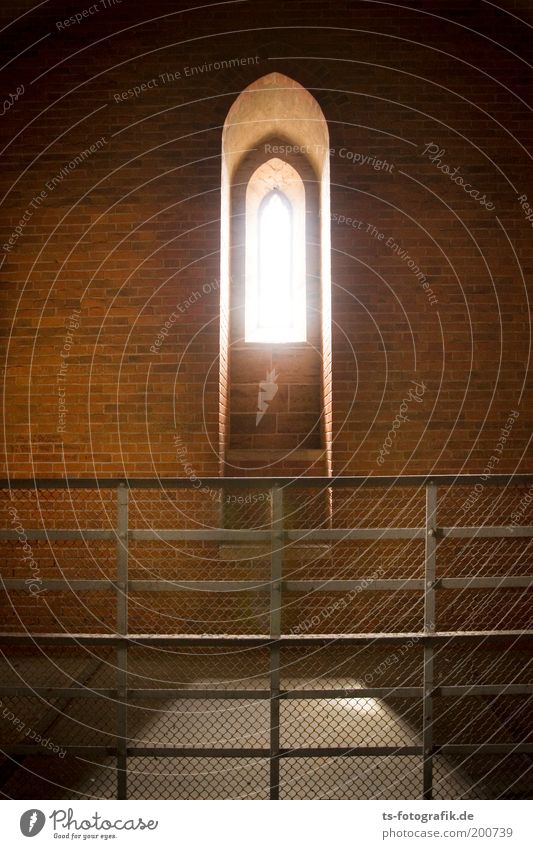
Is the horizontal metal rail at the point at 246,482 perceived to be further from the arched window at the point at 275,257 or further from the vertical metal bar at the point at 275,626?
the arched window at the point at 275,257

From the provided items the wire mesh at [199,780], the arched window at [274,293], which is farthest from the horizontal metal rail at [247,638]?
the arched window at [274,293]

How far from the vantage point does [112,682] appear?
15.0ft

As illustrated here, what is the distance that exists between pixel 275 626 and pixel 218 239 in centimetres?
380

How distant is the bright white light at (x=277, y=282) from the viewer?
666 cm

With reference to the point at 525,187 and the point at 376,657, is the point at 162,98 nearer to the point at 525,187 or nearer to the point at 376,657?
the point at 525,187

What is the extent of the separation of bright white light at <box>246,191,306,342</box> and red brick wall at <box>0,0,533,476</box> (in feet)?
3.17

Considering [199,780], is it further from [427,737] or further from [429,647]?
[429,647]

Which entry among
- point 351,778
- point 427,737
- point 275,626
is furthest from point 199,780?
point 427,737

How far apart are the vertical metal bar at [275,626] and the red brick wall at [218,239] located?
2.63 m

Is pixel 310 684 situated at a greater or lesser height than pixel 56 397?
lesser

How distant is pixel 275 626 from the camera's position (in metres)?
3.14

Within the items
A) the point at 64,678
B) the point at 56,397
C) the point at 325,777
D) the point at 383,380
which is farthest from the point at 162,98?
the point at 325,777

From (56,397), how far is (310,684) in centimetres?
328

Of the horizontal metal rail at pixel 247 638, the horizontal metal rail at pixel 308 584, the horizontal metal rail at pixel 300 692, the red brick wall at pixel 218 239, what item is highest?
the red brick wall at pixel 218 239
